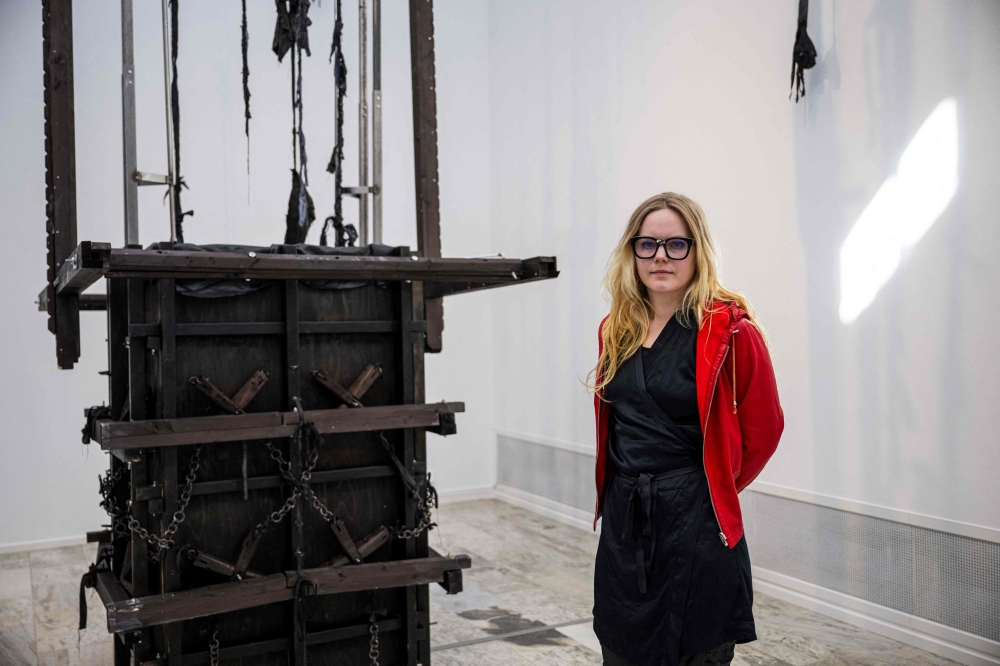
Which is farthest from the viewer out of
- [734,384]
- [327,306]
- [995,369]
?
[995,369]

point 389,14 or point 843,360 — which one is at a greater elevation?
point 389,14

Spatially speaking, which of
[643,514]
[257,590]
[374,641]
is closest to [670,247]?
[643,514]

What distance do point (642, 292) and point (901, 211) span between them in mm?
2322

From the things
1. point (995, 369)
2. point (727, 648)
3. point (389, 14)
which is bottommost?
point (727, 648)

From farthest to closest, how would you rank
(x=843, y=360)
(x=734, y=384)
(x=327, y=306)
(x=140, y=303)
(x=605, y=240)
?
(x=605, y=240) < (x=843, y=360) < (x=327, y=306) < (x=140, y=303) < (x=734, y=384)

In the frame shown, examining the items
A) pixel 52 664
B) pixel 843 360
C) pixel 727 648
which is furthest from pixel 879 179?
pixel 52 664

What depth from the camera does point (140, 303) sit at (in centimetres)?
285

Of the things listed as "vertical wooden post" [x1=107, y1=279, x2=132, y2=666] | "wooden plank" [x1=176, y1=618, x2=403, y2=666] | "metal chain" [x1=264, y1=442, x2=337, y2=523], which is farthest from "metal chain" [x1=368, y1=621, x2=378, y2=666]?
"vertical wooden post" [x1=107, y1=279, x2=132, y2=666]

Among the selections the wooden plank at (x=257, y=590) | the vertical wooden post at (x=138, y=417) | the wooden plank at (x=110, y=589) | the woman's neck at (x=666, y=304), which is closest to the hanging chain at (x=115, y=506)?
the wooden plank at (x=110, y=589)

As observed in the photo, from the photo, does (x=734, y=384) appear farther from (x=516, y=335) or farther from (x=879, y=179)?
(x=516, y=335)

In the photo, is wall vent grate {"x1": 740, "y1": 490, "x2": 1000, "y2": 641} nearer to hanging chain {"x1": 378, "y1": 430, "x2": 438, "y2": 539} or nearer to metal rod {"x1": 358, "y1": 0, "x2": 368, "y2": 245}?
hanging chain {"x1": 378, "y1": 430, "x2": 438, "y2": 539}

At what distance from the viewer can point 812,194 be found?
15.0 feet

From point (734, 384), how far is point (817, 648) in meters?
2.48

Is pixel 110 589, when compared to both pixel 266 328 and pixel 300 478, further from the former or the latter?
pixel 266 328
